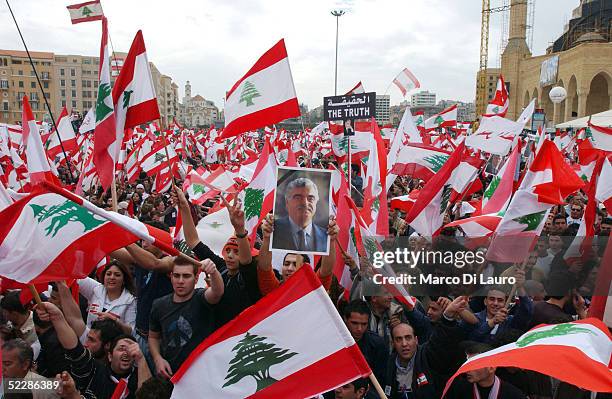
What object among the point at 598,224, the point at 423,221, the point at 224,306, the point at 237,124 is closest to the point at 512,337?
the point at 224,306

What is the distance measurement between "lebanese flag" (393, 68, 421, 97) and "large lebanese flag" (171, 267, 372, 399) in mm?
13320

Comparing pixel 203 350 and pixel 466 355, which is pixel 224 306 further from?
pixel 466 355

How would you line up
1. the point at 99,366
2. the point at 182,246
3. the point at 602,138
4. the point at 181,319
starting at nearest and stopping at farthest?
the point at 99,366
the point at 181,319
the point at 182,246
the point at 602,138

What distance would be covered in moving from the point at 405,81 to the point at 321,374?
14.2 m

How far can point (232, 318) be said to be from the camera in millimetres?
4230

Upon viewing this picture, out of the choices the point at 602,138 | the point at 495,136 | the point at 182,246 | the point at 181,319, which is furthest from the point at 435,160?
the point at 181,319

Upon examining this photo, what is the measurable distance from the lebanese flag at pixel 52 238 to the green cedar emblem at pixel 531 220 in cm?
327

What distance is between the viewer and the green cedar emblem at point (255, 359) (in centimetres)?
297

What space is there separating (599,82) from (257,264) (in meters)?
52.4

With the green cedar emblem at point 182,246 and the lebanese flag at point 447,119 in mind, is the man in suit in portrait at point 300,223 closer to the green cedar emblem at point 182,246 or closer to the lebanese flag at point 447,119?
the green cedar emblem at point 182,246

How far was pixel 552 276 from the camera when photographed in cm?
573

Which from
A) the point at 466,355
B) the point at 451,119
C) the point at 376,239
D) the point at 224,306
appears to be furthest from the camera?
the point at 451,119

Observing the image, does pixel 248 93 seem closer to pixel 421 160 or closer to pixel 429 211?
pixel 429 211

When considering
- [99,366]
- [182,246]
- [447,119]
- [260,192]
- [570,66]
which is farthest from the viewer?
[570,66]
